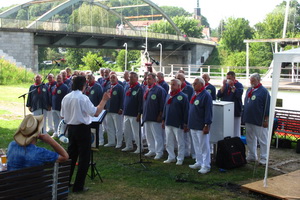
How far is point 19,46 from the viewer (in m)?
35.3

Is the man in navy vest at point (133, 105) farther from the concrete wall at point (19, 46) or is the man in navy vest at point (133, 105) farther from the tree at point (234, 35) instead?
the tree at point (234, 35)

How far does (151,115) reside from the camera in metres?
9.46

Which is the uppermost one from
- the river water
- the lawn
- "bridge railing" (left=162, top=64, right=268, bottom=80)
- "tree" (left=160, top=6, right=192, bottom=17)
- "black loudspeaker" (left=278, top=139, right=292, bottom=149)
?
"tree" (left=160, top=6, right=192, bottom=17)

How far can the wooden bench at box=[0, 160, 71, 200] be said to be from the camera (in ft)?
15.9

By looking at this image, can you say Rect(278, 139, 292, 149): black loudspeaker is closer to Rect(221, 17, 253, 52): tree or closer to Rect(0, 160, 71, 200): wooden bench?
Rect(0, 160, 71, 200): wooden bench

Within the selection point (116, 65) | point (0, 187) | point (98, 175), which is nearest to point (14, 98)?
point (98, 175)

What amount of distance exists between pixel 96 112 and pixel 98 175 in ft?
5.54

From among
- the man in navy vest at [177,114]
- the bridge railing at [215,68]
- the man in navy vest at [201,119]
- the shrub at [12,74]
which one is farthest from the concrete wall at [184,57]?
the man in navy vest at [201,119]

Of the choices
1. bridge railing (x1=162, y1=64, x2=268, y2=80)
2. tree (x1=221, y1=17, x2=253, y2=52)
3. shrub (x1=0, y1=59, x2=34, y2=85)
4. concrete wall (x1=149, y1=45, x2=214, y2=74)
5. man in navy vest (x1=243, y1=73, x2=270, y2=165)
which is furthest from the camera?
tree (x1=221, y1=17, x2=253, y2=52)

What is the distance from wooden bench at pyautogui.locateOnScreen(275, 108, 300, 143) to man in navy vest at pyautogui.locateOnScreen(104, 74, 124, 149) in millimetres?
4019

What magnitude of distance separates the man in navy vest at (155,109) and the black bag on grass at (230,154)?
1535mm

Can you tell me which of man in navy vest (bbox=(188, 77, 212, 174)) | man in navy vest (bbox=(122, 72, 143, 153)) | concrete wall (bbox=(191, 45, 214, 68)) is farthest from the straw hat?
concrete wall (bbox=(191, 45, 214, 68))

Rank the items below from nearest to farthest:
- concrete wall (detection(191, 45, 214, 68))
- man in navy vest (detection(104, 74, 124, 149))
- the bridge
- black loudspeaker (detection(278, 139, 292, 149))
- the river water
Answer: man in navy vest (detection(104, 74, 124, 149)), black loudspeaker (detection(278, 139, 292, 149)), the river water, the bridge, concrete wall (detection(191, 45, 214, 68))

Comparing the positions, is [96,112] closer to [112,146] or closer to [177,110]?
[177,110]
